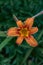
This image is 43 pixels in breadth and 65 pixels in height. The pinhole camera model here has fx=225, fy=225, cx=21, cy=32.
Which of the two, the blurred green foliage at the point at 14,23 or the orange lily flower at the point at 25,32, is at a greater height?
the orange lily flower at the point at 25,32

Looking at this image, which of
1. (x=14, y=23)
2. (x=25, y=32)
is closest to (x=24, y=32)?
(x=25, y=32)

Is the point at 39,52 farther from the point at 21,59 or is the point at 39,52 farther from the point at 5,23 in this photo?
the point at 5,23

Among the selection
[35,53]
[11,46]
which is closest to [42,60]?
[35,53]

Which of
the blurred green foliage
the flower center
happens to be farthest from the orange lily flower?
the blurred green foliage

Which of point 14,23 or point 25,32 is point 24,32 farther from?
point 14,23

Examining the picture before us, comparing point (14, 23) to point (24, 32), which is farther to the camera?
point (14, 23)

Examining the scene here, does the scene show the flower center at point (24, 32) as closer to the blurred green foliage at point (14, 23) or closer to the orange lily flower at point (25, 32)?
the orange lily flower at point (25, 32)

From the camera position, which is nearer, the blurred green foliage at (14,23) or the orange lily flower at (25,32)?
the orange lily flower at (25,32)

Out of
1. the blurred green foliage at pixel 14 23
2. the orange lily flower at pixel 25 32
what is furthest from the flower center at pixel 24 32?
the blurred green foliage at pixel 14 23
